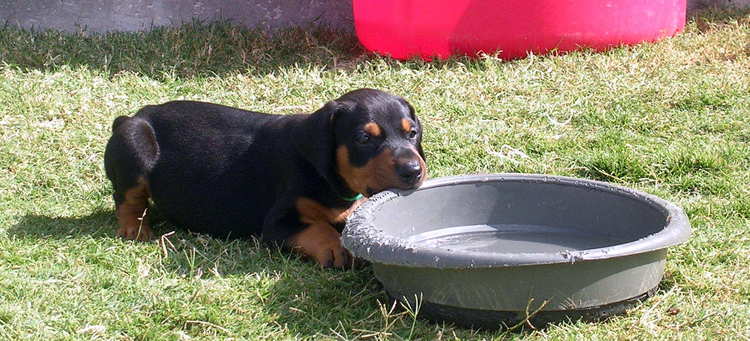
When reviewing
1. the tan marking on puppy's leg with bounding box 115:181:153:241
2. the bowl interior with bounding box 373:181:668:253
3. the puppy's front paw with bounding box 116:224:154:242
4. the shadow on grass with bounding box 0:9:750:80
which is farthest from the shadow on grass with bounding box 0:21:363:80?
the bowl interior with bounding box 373:181:668:253

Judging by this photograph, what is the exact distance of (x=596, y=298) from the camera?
11.7ft

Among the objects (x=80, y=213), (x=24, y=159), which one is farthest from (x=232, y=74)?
(x=80, y=213)

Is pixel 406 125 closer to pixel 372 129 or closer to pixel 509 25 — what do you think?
pixel 372 129

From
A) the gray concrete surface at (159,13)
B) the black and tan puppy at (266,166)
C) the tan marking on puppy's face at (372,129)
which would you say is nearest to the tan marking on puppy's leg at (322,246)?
the black and tan puppy at (266,166)

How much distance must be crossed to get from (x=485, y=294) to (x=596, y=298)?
0.39m

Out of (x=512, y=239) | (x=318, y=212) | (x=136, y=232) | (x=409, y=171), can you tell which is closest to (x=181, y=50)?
(x=136, y=232)

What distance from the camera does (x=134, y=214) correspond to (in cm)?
504

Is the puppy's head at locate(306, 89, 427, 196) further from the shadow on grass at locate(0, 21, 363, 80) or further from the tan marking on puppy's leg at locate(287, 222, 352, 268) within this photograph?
the shadow on grass at locate(0, 21, 363, 80)

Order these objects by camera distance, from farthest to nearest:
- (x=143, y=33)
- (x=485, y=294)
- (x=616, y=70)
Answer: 1. (x=143, y=33)
2. (x=616, y=70)
3. (x=485, y=294)

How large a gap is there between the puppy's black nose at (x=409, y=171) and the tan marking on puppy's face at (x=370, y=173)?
0.09 ft

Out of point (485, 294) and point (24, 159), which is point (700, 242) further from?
point (24, 159)

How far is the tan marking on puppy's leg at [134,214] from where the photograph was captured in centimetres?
491

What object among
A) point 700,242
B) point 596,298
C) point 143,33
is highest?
point 596,298

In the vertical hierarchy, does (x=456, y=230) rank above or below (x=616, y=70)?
above
